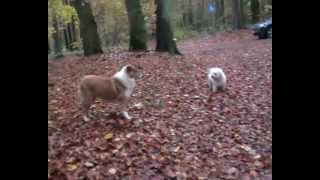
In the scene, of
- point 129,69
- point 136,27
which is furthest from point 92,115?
point 136,27

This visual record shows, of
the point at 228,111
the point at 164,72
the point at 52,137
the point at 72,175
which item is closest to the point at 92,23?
the point at 164,72

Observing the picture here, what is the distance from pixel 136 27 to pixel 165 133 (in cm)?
885

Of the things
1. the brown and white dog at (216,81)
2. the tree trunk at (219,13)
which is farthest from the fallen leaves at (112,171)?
the tree trunk at (219,13)

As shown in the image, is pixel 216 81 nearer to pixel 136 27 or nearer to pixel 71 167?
pixel 71 167

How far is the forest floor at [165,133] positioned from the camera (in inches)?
216

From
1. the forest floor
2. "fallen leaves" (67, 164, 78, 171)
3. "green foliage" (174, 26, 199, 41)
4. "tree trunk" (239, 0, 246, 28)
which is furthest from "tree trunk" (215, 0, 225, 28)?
"fallen leaves" (67, 164, 78, 171)

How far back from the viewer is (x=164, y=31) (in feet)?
50.3

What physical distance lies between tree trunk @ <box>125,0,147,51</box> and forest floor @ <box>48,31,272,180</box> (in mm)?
3880

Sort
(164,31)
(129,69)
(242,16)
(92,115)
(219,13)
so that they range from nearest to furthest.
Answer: (129,69), (92,115), (164,31), (242,16), (219,13)

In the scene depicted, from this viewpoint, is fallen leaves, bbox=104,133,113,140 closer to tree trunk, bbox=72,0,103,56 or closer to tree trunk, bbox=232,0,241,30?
tree trunk, bbox=72,0,103,56

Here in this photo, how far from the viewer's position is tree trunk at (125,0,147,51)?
49.4 feet

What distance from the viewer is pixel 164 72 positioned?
11.8 m
